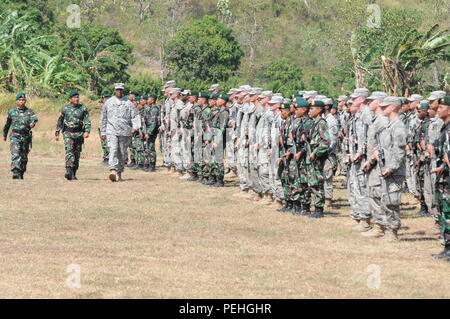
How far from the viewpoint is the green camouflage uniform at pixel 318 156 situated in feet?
59.8

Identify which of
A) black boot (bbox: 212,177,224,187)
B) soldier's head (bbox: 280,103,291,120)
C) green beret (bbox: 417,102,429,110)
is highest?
green beret (bbox: 417,102,429,110)

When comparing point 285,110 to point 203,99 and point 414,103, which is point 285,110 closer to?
point 414,103

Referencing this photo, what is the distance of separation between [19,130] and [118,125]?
2.27 metres

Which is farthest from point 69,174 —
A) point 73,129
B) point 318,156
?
point 318,156

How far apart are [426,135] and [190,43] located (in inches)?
1475

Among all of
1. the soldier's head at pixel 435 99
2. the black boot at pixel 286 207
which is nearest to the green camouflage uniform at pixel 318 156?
the black boot at pixel 286 207

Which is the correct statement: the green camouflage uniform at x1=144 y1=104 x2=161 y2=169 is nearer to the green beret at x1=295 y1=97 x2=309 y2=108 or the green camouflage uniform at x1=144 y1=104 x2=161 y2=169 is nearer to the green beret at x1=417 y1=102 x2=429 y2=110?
the green beret at x1=295 y1=97 x2=309 y2=108

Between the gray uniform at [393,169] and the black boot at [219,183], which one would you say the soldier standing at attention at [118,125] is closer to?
the black boot at [219,183]

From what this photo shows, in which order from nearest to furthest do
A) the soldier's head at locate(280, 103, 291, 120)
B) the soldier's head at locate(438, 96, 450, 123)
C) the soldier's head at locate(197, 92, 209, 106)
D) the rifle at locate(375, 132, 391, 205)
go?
the soldier's head at locate(438, 96, 450, 123)
the rifle at locate(375, 132, 391, 205)
the soldier's head at locate(280, 103, 291, 120)
the soldier's head at locate(197, 92, 209, 106)

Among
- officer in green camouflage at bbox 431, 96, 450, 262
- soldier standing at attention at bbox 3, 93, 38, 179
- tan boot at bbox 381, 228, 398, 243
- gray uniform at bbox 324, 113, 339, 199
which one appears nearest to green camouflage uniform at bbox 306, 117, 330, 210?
gray uniform at bbox 324, 113, 339, 199

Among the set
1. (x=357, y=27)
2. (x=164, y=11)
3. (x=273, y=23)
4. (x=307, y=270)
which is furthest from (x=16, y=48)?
(x=307, y=270)

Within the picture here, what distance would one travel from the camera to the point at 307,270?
12.6 metres

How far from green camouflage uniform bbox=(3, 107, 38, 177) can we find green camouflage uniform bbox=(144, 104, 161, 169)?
5.64 m

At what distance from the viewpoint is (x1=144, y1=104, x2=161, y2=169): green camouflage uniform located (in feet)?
97.6
